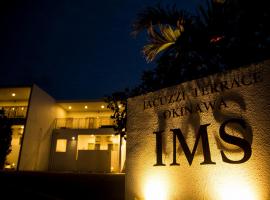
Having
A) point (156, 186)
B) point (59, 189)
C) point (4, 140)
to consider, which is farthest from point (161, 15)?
point (4, 140)

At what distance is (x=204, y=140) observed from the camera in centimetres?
385

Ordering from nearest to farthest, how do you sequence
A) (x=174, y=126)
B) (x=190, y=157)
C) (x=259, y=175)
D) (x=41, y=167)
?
(x=259, y=175)
(x=190, y=157)
(x=174, y=126)
(x=41, y=167)

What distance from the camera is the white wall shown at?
1786cm

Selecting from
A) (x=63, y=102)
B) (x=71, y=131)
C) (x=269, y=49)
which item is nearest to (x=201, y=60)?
(x=269, y=49)

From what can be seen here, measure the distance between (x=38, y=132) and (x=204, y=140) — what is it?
1789 centimetres

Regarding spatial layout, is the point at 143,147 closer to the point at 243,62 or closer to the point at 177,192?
the point at 177,192

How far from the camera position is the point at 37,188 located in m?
7.21

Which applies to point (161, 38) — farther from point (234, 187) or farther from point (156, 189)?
point (234, 187)

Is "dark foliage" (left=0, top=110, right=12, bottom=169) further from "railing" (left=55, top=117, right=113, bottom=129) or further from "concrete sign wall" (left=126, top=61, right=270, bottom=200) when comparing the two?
"concrete sign wall" (left=126, top=61, right=270, bottom=200)

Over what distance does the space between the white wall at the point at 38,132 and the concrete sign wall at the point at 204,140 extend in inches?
583

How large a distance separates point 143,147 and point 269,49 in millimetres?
2861

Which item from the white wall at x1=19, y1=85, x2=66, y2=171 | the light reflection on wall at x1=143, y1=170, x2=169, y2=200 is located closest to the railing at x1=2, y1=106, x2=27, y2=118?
the white wall at x1=19, y1=85, x2=66, y2=171

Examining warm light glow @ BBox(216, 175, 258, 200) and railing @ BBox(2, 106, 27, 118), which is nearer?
warm light glow @ BBox(216, 175, 258, 200)

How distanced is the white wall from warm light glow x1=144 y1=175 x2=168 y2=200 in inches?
585
